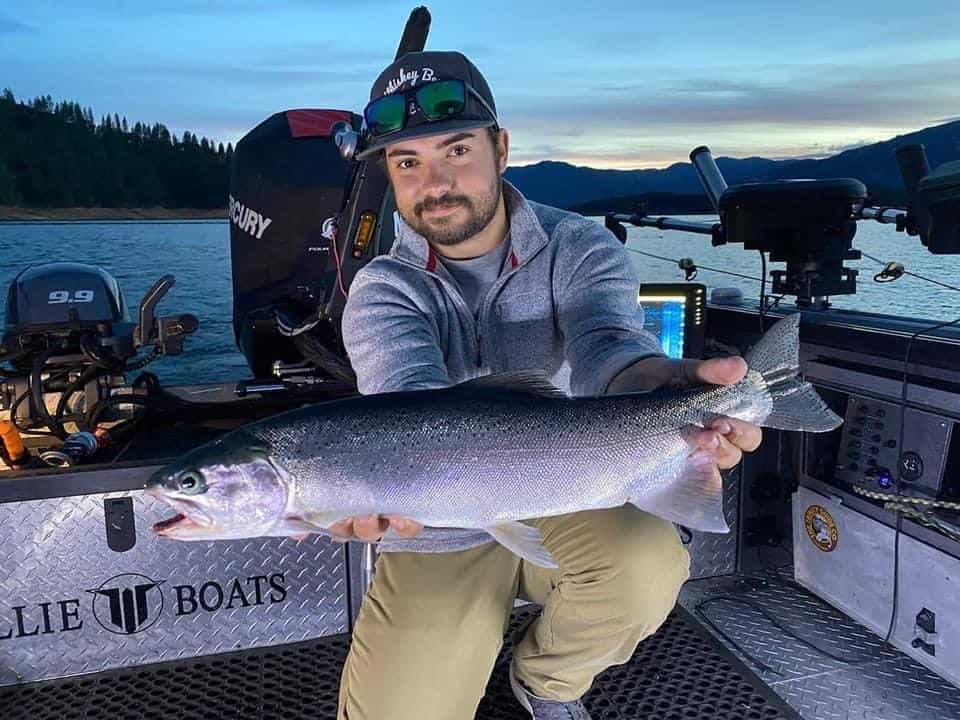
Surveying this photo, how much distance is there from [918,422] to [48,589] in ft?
11.5

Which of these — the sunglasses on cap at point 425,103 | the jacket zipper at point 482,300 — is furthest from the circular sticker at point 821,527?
the sunglasses on cap at point 425,103

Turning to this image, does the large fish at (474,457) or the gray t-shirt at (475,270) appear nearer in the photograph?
the large fish at (474,457)

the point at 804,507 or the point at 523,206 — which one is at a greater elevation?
the point at 523,206

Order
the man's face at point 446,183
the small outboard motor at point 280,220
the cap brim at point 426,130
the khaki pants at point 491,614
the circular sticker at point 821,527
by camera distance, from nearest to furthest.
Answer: the khaki pants at point 491,614, the cap brim at point 426,130, the man's face at point 446,183, the circular sticker at point 821,527, the small outboard motor at point 280,220

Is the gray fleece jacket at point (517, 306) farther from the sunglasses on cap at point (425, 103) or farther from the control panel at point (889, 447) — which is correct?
the control panel at point (889, 447)

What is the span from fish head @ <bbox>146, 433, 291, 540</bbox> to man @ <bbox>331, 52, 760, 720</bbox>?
23 centimetres

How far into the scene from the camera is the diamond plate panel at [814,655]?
3.04m

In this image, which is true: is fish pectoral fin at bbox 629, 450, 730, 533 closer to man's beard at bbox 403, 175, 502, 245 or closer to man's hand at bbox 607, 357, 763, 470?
man's hand at bbox 607, 357, 763, 470

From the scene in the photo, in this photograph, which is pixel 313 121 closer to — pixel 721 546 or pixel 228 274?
pixel 721 546

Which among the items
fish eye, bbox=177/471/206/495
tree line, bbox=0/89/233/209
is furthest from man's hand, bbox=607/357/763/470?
tree line, bbox=0/89/233/209

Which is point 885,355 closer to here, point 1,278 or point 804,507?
point 804,507

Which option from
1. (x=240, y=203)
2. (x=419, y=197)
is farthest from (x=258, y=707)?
(x=240, y=203)

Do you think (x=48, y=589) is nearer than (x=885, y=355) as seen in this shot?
Yes

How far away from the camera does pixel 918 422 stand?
10.9 ft
